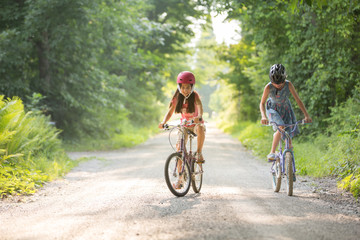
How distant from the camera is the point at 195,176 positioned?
7.13 meters

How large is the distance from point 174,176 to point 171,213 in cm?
133

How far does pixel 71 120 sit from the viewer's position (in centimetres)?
1731

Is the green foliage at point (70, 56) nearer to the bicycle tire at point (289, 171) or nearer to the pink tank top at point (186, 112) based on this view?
the pink tank top at point (186, 112)

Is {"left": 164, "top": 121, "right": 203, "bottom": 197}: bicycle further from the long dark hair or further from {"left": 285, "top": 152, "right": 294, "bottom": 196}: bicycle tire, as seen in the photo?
{"left": 285, "top": 152, "right": 294, "bottom": 196}: bicycle tire

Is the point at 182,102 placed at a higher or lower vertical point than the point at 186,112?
higher

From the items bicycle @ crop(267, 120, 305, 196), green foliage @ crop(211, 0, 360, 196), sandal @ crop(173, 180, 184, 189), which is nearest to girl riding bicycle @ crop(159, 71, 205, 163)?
sandal @ crop(173, 180, 184, 189)

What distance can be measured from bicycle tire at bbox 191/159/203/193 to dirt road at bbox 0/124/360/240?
0.15m

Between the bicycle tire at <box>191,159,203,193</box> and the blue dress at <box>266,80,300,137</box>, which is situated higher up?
the blue dress at <box>266,80,300,137</box>

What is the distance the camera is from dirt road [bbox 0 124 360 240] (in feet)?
14.3

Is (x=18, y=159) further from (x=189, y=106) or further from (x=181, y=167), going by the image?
(x=189, y=106)

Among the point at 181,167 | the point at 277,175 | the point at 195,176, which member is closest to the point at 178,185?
the point at 181,167

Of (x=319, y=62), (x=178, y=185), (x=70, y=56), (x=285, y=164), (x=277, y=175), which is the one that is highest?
(x=70, y=56)

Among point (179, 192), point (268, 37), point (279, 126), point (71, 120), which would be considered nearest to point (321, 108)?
point (268, 37)

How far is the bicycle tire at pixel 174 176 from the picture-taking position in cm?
640
